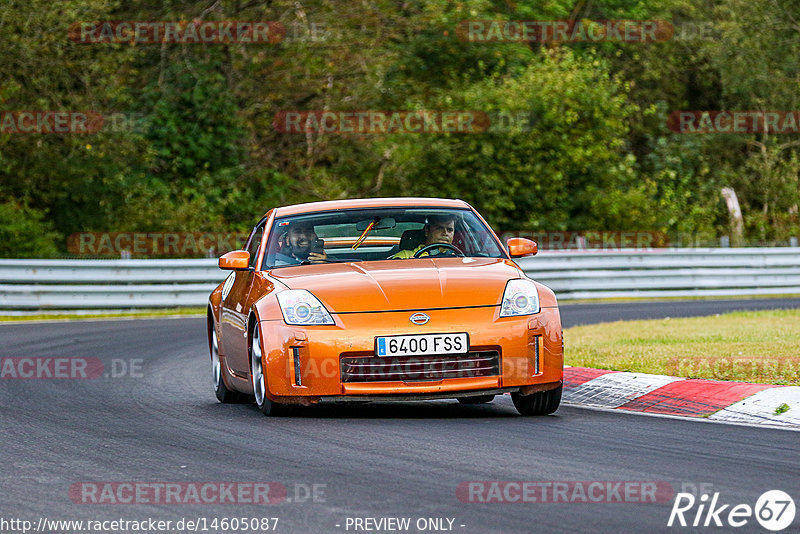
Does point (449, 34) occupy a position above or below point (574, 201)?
above

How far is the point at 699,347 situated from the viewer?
12758 mm

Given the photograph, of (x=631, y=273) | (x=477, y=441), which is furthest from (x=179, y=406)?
(x=631, y=273)

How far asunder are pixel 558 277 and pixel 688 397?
52.8 feet

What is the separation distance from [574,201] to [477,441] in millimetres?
25819

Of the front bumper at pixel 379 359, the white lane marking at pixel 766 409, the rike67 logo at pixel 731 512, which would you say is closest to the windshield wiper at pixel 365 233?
the front bumper at pixel 379 359

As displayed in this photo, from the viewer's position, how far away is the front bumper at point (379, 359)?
8.41 meters

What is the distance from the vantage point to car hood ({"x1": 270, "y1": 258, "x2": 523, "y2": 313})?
8.55 metres

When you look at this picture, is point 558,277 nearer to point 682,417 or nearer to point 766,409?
point 682,417

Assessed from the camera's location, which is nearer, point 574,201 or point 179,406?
point 179,406

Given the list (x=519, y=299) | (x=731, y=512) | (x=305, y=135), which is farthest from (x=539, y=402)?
(x=305, y=135)

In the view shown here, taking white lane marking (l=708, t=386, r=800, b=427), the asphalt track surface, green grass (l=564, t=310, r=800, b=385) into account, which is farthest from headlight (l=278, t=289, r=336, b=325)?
green grass (l=564, t=310, r=800, b=385)

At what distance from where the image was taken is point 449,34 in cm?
3853

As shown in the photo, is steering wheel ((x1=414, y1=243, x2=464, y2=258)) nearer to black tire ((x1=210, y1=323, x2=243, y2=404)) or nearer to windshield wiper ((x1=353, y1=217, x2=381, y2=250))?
windshield wiper ((x1=353, y1=217, x2=381, y2=250))

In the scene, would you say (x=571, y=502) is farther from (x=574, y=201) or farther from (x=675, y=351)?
(x=574, y=201)
